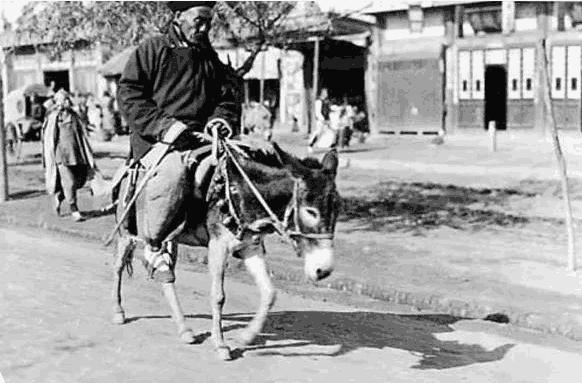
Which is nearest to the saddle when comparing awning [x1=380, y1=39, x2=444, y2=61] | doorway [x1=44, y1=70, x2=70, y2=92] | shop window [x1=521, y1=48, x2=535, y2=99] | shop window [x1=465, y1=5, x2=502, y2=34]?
shop window [x1=465, y1=5, x2=502, y2=34]

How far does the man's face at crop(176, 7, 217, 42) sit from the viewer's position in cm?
618

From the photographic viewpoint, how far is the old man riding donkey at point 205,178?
5.64 m

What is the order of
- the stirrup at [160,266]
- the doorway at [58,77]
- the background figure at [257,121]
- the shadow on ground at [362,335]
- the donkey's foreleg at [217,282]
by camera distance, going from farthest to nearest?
the doorway at [58,77], the background figure at [257,121], the stirrup at [160,266], the shadow on ground at [362,335], the donkey's foreleg at [217,282]

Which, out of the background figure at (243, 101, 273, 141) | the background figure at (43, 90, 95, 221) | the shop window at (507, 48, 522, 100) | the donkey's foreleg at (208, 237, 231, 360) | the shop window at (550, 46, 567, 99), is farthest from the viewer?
the background figure at (243, 101, 273, 141)

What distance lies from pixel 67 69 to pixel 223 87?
37499 millimetres

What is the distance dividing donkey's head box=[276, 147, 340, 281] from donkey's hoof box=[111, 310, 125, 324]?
1779 millimetres

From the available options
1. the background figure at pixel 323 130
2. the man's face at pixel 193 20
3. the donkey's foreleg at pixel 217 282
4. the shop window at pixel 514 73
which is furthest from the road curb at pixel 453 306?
the shop window at pixel 514 73

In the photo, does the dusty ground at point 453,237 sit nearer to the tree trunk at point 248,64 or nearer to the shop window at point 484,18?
the tree trunk at point 248,64

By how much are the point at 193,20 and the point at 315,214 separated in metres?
1.71

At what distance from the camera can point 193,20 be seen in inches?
244

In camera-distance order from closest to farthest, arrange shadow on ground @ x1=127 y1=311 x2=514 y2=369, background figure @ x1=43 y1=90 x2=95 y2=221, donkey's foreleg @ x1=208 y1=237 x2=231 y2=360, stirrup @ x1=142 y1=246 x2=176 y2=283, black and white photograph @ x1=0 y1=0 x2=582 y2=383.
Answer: black and white photograph @ x1=0 y1=0 x2=582 y2=383 → donkey's foreleg @ x1=208 y1=237 x2=231 y2=360 → shadow on ground @ x1=127 y1=311 x2=514 y2=369 → stirrup @ x1=142 y1=246 x2=176 y2=283 → background figure @ x1=43 y1=90 x2=95 y2=221

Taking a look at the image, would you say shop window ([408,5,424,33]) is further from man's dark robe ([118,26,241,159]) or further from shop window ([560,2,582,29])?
man's dark robe ([118,26,241,159])

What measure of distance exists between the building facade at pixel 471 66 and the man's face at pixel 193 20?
Result: 19206 mm

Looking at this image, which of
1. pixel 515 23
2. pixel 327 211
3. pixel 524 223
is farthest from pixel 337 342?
pixel 515 23
